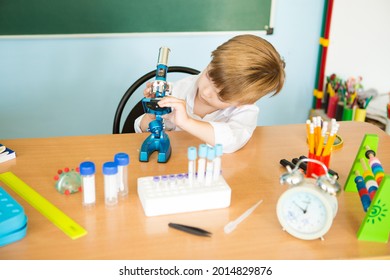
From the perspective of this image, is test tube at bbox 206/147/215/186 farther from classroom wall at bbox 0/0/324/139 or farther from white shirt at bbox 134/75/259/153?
classroom wall at bbox 0/0/324/139

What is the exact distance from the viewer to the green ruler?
0.94 meters

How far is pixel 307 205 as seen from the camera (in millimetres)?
935

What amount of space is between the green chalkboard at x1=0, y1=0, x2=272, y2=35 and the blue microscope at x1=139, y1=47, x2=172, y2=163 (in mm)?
983

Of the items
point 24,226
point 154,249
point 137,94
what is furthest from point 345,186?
point 137,94

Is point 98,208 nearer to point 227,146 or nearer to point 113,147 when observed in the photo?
point 113,147

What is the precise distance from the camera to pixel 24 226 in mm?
920

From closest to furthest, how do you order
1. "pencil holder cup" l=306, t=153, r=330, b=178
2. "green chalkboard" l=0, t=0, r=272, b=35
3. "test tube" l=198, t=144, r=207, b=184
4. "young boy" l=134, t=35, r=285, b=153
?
1. "test tube" l=198, t=144, r=207, b=184
2. "pencil holder cup" l=306, t=153, r=330, b=178
3. "young boy" l=134, t=35, r=285, b=153
4. "green chalkboard" l=0, t=0, r=272, b=35

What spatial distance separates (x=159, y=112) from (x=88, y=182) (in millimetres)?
297

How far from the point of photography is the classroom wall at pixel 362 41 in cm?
224

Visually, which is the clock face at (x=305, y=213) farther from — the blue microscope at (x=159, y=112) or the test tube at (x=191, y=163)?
the blue microscope at (x=159, y=112)

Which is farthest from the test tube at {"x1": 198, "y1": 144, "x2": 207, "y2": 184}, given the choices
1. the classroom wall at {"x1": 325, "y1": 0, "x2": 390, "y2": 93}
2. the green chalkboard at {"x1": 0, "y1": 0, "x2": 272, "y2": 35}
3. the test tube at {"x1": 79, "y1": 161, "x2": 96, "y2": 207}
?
the classroom wall at {"x1": 325, "y1": 0, "x2": 390, "y2": 93}

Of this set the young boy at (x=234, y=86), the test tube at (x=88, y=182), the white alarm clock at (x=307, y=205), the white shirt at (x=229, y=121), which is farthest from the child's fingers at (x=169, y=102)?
the white alarm clock at (x=307, y=205)

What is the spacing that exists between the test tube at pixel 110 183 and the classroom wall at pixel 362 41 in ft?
5.62

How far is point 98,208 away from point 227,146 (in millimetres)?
441
